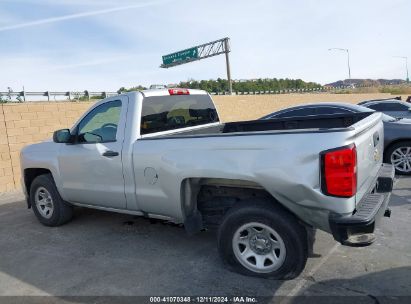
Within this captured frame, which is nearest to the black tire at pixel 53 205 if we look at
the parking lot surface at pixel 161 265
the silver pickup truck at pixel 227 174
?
the silver pickup truck at pixel 227 174

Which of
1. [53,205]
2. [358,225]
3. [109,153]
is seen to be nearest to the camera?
[358,225]

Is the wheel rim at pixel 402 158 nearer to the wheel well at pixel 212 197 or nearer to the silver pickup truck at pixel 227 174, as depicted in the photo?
the silver pickup truck at pixel 227 174

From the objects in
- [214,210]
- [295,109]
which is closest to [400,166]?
[295,109]

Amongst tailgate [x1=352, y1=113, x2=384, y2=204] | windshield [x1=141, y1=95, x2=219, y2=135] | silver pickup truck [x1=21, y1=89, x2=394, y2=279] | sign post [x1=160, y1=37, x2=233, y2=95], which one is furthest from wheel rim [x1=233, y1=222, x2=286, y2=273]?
sign post [x1=160, y1=37, x2=233, y2=95]

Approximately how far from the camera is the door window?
488cm

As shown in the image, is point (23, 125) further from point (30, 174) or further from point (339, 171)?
point (339, 171)

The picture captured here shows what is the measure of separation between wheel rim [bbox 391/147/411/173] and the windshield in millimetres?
4077

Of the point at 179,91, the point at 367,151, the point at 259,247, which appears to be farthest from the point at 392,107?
the point at 259,247

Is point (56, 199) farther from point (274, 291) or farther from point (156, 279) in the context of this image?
point (274, 291)

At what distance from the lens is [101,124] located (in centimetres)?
511

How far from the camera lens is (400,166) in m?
7.98

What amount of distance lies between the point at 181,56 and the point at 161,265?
3923 centimetres

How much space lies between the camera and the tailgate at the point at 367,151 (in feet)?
11.5

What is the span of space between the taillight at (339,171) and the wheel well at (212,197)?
764 millimetres
